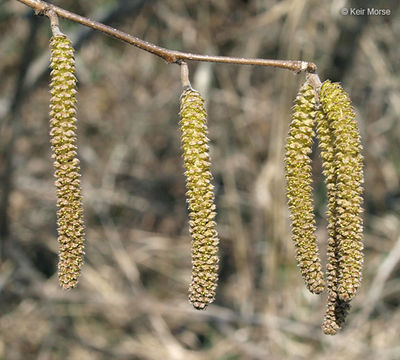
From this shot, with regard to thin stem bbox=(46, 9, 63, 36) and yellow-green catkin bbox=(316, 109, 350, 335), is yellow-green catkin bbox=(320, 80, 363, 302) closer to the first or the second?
yellow-green catkin bbox=(316, 109, 350, 335)

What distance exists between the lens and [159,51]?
1491 millimetres

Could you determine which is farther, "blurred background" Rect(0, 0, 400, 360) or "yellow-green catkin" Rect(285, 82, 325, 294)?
"blurred background" Rect(0, 0, 400, 360)

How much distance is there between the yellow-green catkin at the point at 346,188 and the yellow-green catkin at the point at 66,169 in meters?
0.62

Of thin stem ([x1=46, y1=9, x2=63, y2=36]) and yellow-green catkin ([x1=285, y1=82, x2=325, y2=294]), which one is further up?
thin stem ([x1=46, y1=9, x2=63, y2=36])

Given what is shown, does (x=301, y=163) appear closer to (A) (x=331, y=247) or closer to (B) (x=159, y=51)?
(A) (x=331, y=247)

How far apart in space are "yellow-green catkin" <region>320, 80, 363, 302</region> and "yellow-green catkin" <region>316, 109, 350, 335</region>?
13 mm

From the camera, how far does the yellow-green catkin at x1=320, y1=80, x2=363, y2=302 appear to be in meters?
1.41

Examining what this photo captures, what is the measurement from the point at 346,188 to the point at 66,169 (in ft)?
2.21

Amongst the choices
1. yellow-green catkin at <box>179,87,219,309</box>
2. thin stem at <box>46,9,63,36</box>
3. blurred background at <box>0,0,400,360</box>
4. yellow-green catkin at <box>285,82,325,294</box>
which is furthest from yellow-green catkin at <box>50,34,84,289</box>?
blurred background at <box>0,0,400,360</box>

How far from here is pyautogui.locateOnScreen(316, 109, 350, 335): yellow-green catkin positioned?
1.47m

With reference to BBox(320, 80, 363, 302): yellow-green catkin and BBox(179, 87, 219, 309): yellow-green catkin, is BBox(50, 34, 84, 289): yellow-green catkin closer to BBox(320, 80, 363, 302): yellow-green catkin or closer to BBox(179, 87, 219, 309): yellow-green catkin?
BBox(179, 87, 219, 309): yellow-green catkin

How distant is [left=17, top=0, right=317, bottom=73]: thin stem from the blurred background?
7.42 feet

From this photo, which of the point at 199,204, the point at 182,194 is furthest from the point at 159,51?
the point at 182,194

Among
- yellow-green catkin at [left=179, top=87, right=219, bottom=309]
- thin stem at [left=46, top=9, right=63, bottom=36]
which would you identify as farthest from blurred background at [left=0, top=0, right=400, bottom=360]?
yellow-green catkin at [left=179, top=87, right=219, bottom=309]
